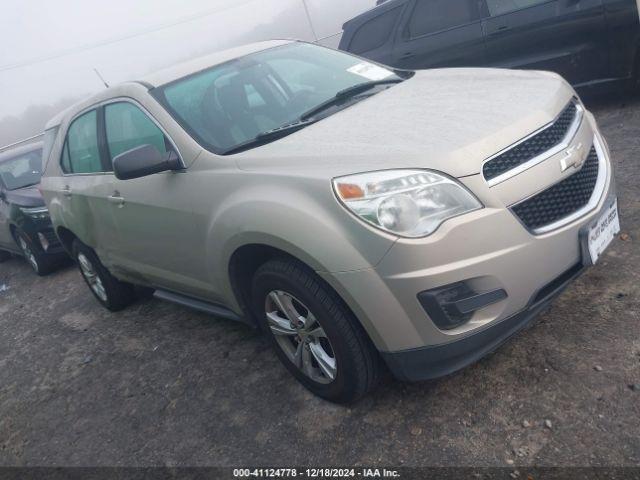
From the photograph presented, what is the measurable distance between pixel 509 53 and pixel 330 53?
290cm

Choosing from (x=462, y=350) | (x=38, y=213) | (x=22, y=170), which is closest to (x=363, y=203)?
(x=462, y=350)

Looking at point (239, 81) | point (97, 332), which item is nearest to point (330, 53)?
point (239, 81)

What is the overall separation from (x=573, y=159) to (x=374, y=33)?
489 centimetres

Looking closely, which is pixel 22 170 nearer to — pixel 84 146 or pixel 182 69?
pixel 84 146

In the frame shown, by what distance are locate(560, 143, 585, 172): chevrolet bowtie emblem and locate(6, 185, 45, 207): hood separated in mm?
6258

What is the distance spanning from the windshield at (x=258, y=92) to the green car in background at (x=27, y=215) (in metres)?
4.34

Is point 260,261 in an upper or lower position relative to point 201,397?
upper

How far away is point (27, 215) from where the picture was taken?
22.9 ft

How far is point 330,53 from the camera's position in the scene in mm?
3904

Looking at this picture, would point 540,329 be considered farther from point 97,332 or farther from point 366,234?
point 97,332

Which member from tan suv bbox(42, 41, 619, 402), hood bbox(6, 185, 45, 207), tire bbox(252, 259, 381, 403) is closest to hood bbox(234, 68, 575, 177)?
tan suv bbox(42, 41, 619, 402)

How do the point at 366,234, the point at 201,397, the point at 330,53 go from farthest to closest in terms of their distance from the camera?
the point at 330,53 → the point at 201,397 → the point at 366,234

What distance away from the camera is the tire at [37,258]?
707 cm

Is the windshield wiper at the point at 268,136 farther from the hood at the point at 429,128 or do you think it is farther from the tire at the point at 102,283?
the tire at the point at 102,283
